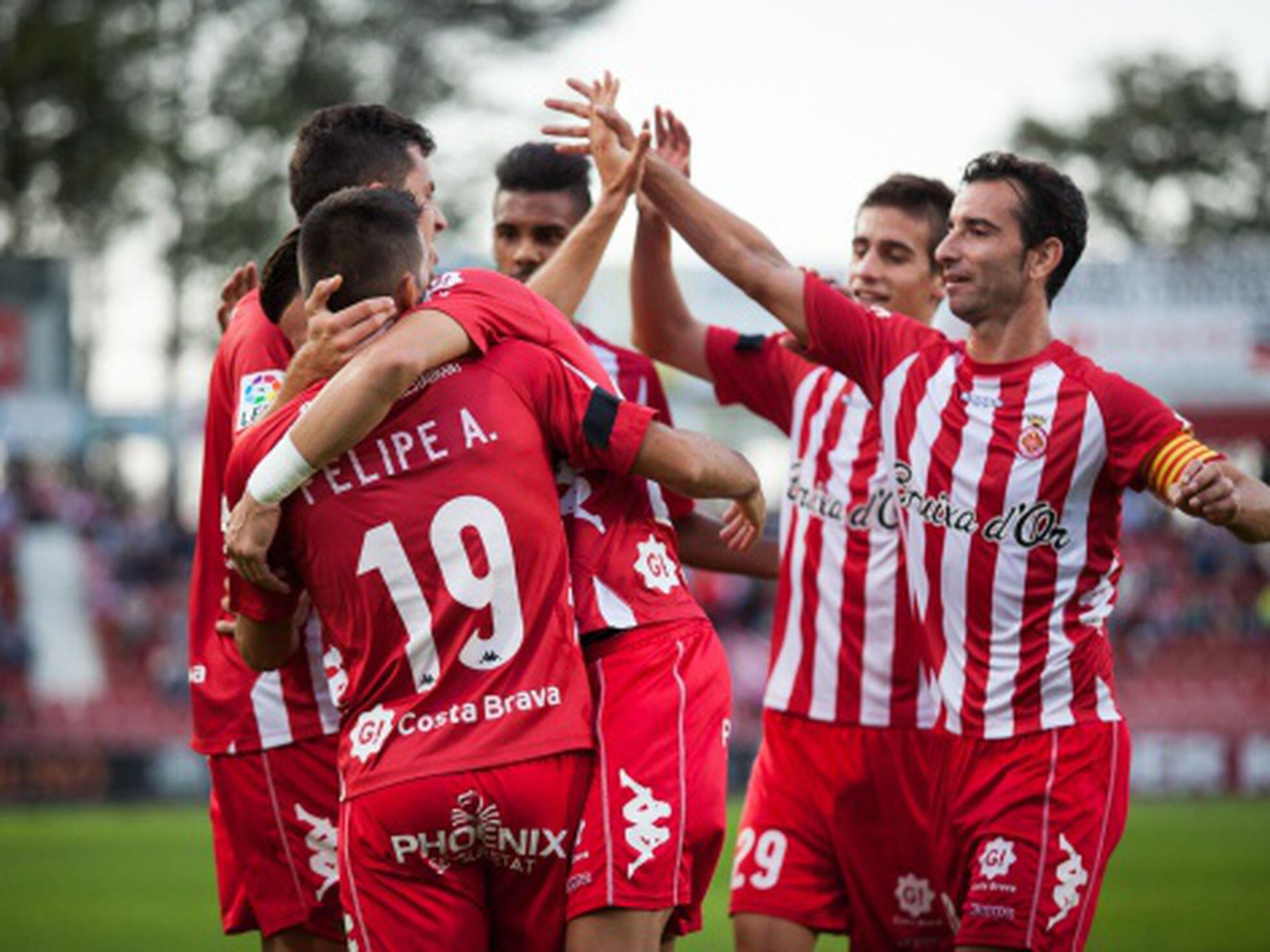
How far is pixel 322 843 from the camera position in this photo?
5.96 metres

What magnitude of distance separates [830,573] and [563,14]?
32.4 meters

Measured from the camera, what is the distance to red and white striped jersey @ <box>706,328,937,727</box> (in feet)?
21.6

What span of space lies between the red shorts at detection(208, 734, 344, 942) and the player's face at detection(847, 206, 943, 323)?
2.41 metres

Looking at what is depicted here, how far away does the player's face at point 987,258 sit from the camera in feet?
19.8

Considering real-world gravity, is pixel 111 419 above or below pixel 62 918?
above

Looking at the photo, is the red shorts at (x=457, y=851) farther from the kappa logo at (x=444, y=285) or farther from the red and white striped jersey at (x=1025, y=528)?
the red and white striped jersey at (x=1025, y=528)

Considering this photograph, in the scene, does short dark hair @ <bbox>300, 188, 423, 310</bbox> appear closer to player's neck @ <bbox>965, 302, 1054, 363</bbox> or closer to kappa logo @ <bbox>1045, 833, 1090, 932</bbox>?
player's neck @ <bbox>965, 302, 1054, 363</bbox>

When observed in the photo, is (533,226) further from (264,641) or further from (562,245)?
(264,641)

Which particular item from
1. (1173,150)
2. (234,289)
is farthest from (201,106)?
(234,289)

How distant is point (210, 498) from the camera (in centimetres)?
608

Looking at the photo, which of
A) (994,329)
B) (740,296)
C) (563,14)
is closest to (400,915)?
(994,329)

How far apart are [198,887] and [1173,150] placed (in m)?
→ 39.1

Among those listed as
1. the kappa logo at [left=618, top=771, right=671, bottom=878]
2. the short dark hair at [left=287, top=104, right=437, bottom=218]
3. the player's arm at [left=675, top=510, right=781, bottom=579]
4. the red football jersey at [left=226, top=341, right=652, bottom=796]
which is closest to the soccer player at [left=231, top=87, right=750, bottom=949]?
the kappa logo at [left=618, top=771, right=671, bottom=878]

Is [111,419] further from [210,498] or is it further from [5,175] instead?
[210,498]
